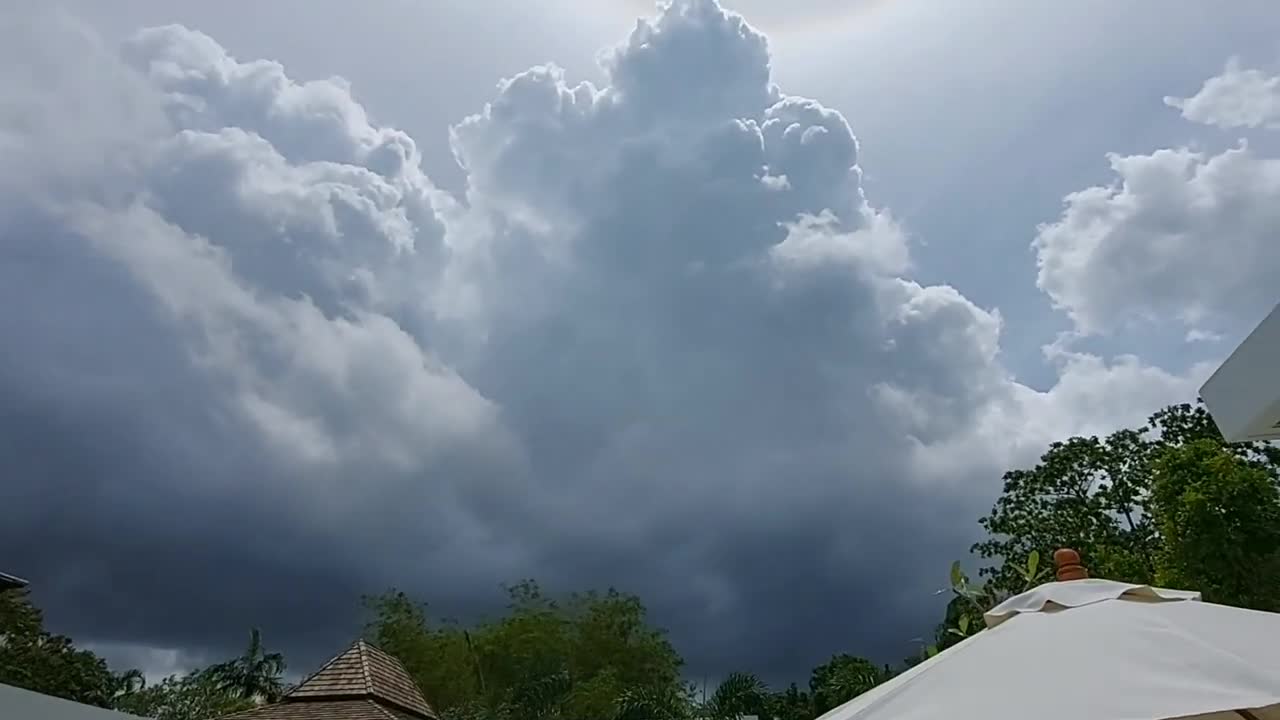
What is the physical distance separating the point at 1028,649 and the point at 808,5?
25.9ft

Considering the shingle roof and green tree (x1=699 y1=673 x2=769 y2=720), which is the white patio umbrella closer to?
the shingle roof

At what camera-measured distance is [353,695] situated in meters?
16.4

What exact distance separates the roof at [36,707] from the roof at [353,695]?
956 cm

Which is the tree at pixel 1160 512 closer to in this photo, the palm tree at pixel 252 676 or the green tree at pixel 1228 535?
the green tree at pixel 1228 535

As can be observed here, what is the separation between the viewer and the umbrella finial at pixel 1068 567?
4734mm

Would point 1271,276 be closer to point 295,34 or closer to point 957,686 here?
point 957,686

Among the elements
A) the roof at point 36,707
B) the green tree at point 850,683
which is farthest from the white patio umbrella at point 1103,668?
the green tree at point 850,683

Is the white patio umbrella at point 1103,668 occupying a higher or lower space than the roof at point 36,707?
lower

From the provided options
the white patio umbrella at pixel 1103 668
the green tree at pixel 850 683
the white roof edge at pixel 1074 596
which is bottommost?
the white patio umbrella at pixel 1103 668

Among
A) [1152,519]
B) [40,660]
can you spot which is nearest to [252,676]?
[40,660]

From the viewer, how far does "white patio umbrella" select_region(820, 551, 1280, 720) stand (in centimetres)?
281

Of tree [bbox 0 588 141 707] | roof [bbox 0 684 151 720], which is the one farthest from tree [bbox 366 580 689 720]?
roof [bbox 0 684 151 720]

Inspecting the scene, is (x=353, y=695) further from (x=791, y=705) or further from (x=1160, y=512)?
(x=791, y=705)

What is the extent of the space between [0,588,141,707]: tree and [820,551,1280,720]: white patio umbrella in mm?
39024
